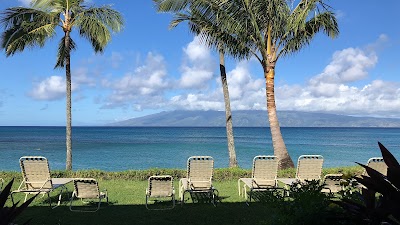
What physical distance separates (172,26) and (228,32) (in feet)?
7.72

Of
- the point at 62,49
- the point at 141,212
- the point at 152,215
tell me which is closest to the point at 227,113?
the point at 62,49

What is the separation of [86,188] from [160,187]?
4.94ft

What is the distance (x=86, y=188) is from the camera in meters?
7.62

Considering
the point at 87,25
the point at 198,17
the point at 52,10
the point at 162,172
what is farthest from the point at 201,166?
the point at 52,10

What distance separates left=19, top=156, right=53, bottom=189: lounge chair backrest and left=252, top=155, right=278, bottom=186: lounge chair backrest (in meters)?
4.75

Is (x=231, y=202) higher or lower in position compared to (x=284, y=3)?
lower

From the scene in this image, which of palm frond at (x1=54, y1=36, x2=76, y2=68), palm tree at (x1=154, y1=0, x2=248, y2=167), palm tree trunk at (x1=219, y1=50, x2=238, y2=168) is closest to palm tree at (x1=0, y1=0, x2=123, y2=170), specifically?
palm frond at (x1=54, y1=36, x2=76, y2=68)

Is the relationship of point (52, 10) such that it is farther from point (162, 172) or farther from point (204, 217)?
point (204, 217)

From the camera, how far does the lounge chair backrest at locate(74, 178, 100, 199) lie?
24.7 ft

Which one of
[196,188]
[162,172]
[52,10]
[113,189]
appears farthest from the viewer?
[52,10]

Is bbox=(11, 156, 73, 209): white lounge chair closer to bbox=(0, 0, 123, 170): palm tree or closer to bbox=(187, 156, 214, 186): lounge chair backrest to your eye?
bbox=(187, 156, 214, 186): lounge chair backrest

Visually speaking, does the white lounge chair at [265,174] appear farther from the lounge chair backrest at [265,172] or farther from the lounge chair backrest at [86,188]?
the lounge chair backrest at [86,188]

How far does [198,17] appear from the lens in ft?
46.5

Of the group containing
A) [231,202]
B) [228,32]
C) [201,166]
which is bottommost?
[231,202]
